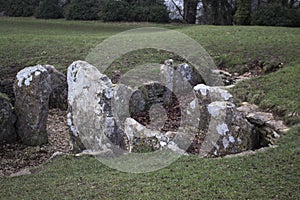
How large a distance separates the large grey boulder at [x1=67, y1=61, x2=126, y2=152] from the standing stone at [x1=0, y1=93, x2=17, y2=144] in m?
1.54

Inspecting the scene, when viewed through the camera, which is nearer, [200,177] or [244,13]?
[200,177]

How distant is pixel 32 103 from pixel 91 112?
5.57ft

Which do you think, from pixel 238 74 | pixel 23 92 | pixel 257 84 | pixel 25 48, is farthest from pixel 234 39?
pixel 23 92

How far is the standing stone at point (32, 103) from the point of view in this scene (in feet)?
28.3

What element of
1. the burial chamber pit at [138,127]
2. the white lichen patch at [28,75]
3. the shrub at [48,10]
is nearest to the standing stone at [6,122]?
the white lichen patch at [28,75]

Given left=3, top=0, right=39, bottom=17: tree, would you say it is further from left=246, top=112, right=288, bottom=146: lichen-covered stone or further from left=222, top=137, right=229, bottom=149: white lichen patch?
left=222, top=137, right=229, bottom=149: white lichen patch

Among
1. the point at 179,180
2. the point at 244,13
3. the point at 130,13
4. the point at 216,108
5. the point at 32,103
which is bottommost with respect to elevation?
the point at 179,180

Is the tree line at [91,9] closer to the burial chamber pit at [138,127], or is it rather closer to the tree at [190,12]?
the tree at [190,12]

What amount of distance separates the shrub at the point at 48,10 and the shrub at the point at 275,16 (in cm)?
1334

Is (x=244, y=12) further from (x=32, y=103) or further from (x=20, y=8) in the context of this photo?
(x=32, y=103)

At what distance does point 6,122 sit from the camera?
877cm

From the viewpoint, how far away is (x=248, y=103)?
1022 cm

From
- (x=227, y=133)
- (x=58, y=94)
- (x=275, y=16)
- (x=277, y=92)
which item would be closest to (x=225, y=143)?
(x=227, y=133)

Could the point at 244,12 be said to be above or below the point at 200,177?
above
